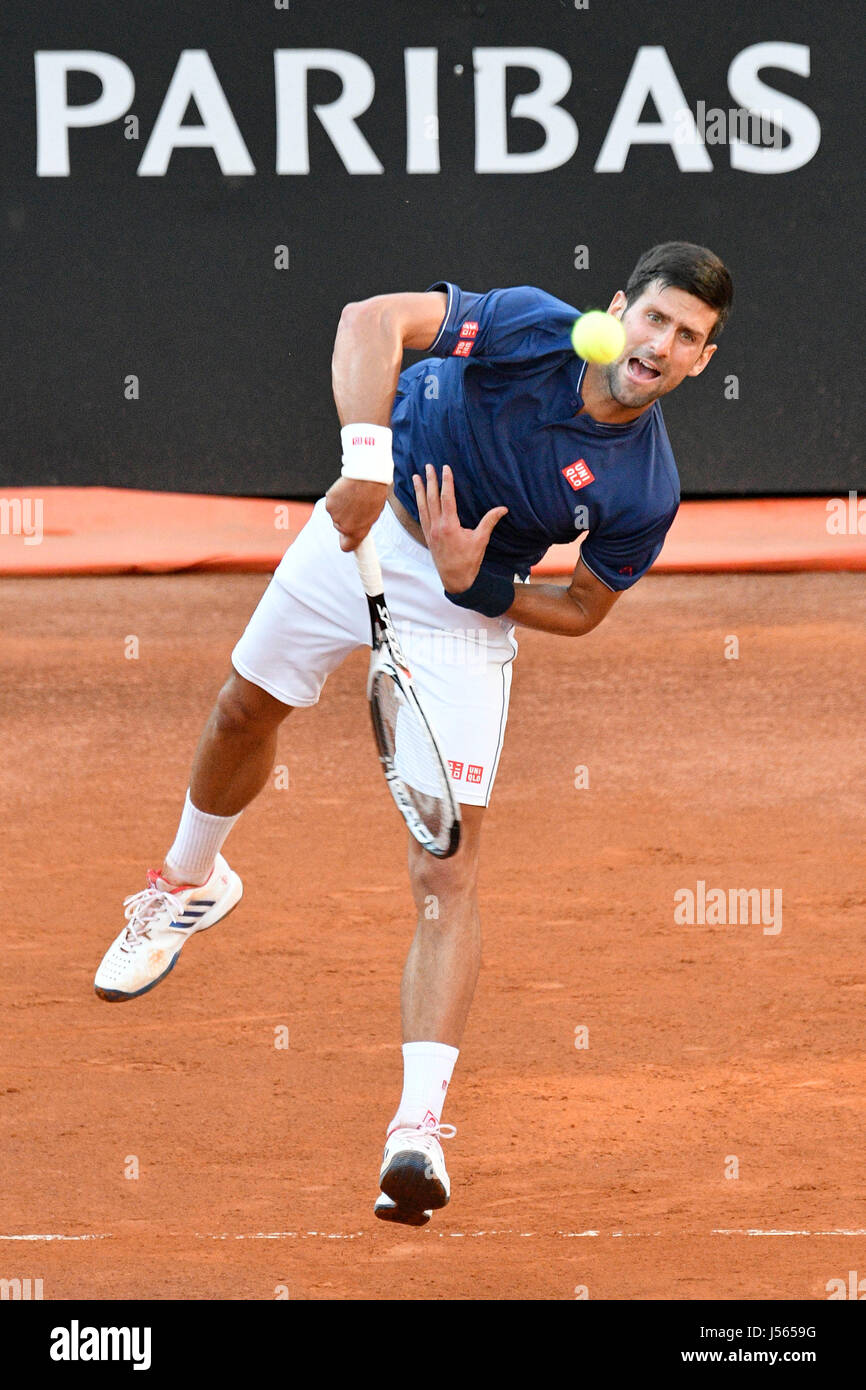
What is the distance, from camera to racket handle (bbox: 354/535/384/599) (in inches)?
146

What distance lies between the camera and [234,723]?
14.2 ft

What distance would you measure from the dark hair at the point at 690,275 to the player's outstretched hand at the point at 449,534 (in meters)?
0.55

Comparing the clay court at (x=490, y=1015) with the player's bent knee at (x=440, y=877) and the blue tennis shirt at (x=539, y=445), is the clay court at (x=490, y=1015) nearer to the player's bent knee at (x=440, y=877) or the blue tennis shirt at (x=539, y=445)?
the player's bent knee at (x=440, y=877)

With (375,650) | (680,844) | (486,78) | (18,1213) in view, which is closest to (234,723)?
(375,650)

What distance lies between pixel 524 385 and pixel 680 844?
111 inches

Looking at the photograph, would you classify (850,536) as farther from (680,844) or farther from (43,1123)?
(43,1123)

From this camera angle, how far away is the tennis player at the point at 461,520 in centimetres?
357

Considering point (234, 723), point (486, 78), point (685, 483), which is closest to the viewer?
point (234, 723)

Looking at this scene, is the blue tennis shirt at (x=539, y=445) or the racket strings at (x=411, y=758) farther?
the blue tennis shirt at (x=539, y=445)

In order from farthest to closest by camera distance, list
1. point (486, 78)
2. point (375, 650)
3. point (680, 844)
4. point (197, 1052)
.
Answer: point (486, 78)
point (680, 844)
point (197, 1052)
point (375, 650)

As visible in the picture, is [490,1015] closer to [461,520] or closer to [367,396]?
[461,520]

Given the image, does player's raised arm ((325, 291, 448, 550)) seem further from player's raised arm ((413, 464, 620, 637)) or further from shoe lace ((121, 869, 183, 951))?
shoe lace ((121, 869, 183, 951))
